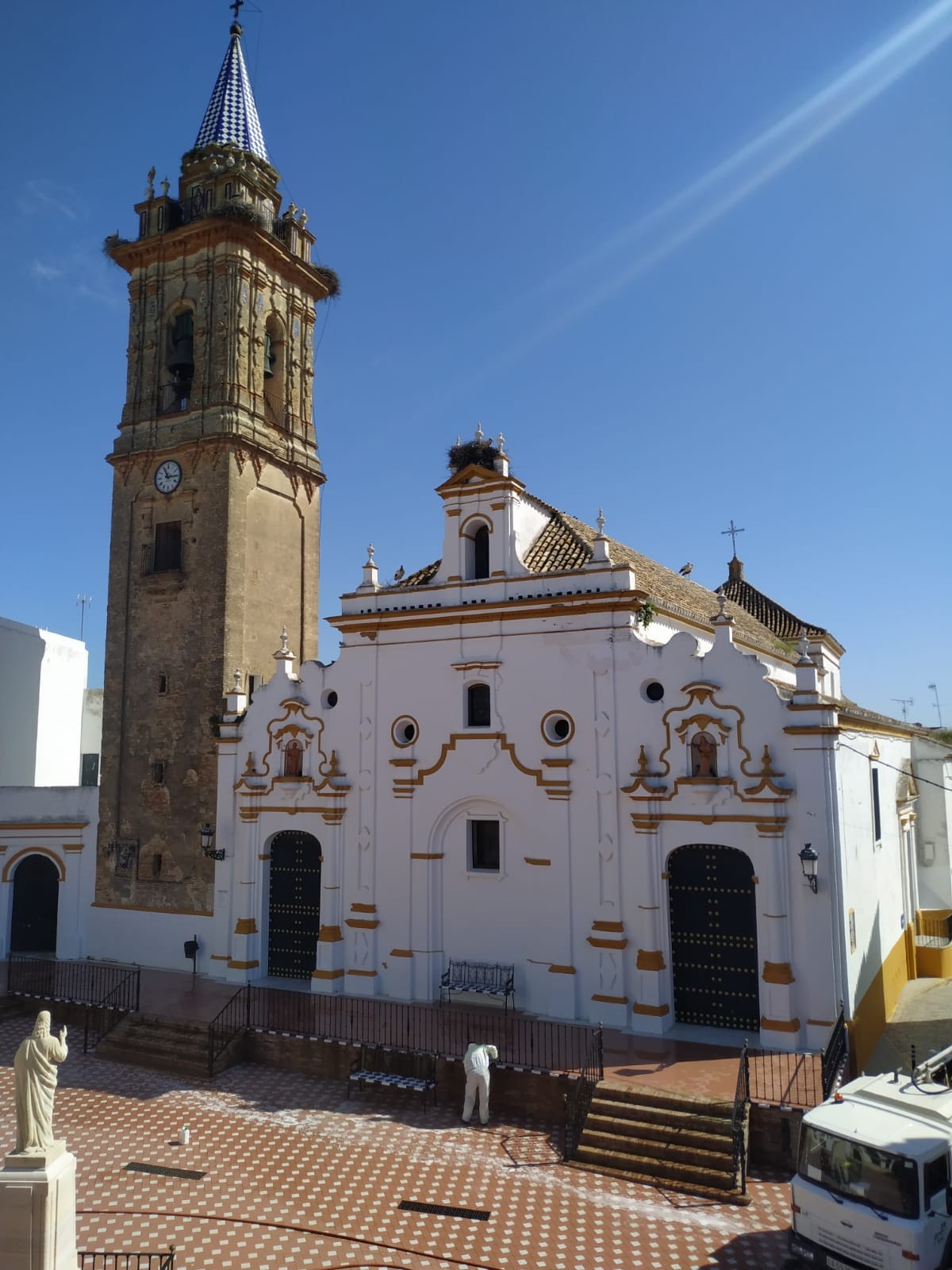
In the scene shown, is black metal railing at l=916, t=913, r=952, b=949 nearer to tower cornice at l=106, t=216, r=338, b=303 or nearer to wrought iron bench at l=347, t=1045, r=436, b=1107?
wrought iron bench at l=347, t=1045, r=436, b=1107

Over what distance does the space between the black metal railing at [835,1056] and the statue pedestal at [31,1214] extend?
9959mm

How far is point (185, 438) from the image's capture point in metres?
24.4

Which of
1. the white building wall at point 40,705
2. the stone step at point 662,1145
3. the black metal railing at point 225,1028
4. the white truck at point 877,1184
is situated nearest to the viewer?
the white truck at point 877,1184

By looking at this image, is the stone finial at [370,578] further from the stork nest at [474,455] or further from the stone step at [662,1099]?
→ the stone step at [662,1099]

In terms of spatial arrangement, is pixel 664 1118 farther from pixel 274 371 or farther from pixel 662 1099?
pixel 274 371

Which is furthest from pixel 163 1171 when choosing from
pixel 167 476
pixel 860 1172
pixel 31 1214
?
pixel 167 476

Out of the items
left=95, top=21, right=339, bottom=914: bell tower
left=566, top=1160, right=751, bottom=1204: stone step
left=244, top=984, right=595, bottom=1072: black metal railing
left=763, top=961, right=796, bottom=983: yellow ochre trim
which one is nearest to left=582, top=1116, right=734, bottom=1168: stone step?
left=566, top=1160, right=751, bottom=1204: stone step

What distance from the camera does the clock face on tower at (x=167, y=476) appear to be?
24.5 meters

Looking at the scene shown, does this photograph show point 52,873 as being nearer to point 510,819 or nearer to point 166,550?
point 166,550

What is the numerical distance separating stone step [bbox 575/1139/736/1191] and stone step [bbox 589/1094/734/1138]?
19.9 inches

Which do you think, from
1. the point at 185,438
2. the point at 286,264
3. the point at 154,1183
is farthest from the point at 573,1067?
the point at 286,264

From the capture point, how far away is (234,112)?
27219mm

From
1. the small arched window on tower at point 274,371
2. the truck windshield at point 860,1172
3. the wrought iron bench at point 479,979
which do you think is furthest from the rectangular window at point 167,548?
the truck windshield at point 860,1172

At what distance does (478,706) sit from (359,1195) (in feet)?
32.9
